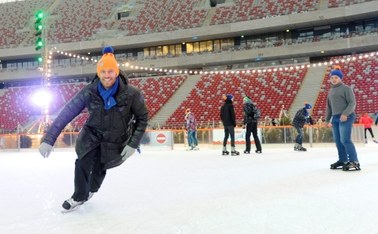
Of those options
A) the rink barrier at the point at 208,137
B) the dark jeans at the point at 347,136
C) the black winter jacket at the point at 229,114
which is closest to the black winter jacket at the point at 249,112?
the black winter jacket at the point at 229,114

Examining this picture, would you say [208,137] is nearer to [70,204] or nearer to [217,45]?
[70,204]

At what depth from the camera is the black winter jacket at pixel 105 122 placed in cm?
313

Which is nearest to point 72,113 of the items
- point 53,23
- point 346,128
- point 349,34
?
point 346,128

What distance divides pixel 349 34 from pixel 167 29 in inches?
578

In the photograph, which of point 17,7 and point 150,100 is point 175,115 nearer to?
point 150,100

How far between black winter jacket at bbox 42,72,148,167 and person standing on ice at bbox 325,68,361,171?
3.28 meters

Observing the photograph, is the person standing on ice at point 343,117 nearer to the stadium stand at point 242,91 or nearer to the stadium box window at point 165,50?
the stadium stand at point 242,91

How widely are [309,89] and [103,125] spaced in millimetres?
22841

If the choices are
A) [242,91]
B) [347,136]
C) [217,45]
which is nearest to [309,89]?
[242,91]

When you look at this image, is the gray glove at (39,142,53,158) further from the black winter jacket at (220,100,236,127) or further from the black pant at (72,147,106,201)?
the black winter jacket at (220,100,236,127)

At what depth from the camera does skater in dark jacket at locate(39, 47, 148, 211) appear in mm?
3117

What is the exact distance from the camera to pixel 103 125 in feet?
10.3

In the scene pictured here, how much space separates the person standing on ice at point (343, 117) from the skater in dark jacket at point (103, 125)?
3311mm

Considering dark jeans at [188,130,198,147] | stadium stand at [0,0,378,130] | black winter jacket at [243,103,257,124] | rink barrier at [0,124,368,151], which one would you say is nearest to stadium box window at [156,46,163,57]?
stadium stand at [0,0,378,130]
